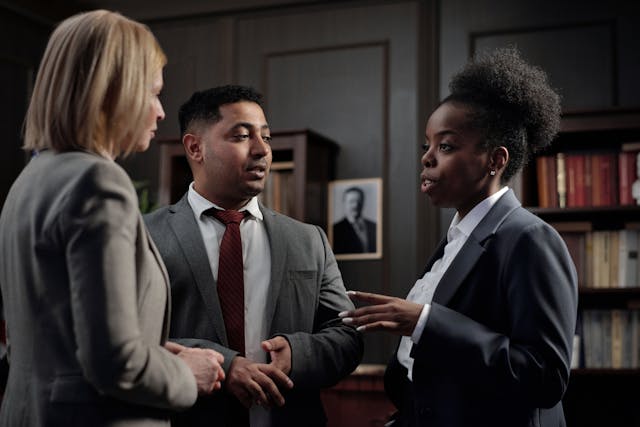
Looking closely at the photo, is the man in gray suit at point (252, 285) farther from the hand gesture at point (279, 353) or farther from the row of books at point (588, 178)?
the row of books at point (588, 178)

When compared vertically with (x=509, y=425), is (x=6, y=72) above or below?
above

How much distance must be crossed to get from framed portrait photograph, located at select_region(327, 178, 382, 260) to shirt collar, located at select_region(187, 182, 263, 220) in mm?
2167

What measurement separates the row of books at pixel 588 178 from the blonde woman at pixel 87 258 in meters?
2.84

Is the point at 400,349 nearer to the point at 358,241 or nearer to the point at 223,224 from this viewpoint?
the point at 223,224

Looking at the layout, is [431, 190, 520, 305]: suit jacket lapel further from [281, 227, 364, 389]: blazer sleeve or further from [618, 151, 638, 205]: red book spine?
[618, 151, 638, 205]: red book spine

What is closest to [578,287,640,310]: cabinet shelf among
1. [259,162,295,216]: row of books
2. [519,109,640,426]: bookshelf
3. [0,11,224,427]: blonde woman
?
[519,109,640,426]: bookshelf

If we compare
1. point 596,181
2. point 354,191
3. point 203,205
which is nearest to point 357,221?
point 354,191

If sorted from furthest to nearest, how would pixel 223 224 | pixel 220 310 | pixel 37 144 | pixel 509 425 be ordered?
pixel 223 224
pixel 220 310
pixel 509 425
pixel 37 144

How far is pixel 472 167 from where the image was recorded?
1994 mm

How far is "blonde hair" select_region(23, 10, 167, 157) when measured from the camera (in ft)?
4.53

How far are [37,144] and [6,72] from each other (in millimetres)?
3799

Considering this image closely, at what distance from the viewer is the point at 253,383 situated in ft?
6.45

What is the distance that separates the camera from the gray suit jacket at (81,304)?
128cm

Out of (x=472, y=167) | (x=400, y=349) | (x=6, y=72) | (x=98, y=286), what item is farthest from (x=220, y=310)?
(x=6, y=72)
